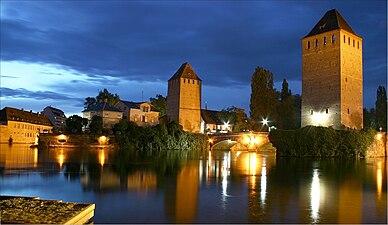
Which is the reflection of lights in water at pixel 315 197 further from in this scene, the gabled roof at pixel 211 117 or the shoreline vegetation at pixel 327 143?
the gabled roof at pixel 211 117

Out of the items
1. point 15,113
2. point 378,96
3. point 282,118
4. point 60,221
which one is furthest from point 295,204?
point 15,113

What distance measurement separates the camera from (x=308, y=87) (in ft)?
144

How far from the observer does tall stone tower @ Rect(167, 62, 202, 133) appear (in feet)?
206

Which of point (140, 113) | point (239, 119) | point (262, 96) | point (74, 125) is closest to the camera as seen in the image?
point (262, 96)

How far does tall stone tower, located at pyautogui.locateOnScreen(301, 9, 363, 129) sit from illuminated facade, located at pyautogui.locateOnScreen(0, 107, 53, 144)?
37.7 metres

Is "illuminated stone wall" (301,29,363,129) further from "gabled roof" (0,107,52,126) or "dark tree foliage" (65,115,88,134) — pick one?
"gabled roof" (0,107,52,126)

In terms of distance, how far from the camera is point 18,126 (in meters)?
61.4

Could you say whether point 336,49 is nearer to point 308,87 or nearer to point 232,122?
point 308,87

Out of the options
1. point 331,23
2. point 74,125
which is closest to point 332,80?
point 331,23

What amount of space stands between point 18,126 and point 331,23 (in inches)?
1867

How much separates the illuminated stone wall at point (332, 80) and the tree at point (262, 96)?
4979 mm

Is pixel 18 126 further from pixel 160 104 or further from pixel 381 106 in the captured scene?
pixel 381 106

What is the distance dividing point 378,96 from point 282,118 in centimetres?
1388

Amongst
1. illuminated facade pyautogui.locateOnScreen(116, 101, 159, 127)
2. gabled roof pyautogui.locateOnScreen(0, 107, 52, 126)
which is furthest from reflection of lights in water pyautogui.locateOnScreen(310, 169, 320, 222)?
gabled roof pyautogui.locateOnScreen(0, 107, 52, 126)
